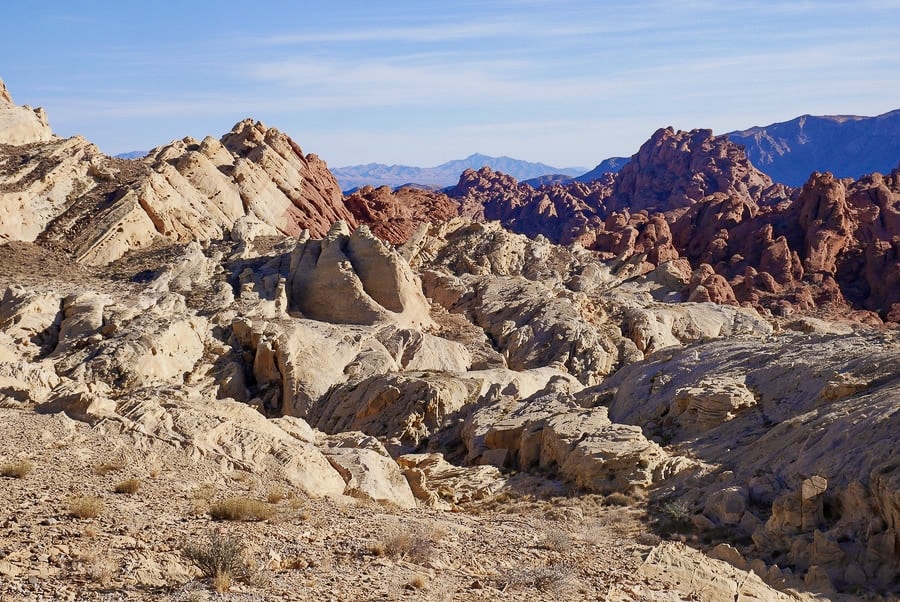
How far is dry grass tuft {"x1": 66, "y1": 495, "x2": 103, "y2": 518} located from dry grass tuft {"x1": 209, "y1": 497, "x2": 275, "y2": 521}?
5.43ft

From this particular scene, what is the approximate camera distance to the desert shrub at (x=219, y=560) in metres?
10.6

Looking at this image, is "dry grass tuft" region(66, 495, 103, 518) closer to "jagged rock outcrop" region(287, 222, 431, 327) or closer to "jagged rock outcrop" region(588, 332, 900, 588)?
"jagged rock outcrop" region(588, 332, 900, 588)

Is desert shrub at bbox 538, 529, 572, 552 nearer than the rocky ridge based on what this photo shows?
No

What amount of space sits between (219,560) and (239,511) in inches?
99.4

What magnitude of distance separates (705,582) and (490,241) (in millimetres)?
47667

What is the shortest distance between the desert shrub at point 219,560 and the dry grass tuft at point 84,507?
5.96 feet

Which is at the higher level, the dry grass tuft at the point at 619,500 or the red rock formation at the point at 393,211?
the red rock formation at the point at 393,211

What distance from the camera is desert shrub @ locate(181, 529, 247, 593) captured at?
10.6m

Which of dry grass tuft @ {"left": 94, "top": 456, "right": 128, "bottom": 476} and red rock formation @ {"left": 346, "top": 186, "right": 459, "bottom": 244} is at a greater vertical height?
red rock formation @ {"left": 346, "top": 186, "right": 459, "bottom": 244}

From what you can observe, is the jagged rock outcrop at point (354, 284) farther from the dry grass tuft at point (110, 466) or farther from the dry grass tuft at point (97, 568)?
the dry grass tuft at point (97, 568)

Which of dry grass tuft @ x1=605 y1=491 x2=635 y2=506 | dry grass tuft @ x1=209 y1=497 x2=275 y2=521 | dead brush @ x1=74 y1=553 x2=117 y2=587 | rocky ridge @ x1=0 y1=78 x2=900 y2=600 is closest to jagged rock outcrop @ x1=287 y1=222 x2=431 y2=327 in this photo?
rocky ridge @ x1=0 y1=78 x2=900 y2=600

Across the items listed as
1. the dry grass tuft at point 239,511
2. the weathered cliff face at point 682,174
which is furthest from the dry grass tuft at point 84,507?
the weathered cliff face at point 682,174

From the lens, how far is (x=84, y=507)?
1222cm

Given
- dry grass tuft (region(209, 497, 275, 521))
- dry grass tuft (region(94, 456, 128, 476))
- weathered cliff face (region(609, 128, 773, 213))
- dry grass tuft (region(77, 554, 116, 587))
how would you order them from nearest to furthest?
dry grass tuft (region(77, 554, 116, 587)) < dry grass tuft (region(209, 497, 275, 521)) < dry grass tuft (region(94, 456, 128, 476)) < weathered cliff face (region(609, 128, 773, 213))
